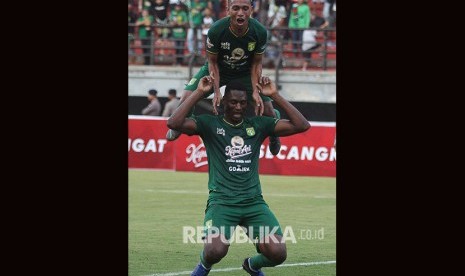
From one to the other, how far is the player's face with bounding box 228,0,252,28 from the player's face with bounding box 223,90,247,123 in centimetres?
115

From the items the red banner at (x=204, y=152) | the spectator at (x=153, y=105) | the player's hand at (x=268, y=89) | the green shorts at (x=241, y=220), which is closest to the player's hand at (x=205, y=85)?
the player's hand at (x=268, y=89)

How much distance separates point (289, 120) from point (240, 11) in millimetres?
1382

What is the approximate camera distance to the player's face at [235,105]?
1092cm

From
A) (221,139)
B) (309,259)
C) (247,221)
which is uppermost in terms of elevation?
(221,139)

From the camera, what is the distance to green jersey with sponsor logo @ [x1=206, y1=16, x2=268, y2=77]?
1210 centimetres

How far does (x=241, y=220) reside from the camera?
11164 mm

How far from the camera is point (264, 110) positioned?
1317 centimetres

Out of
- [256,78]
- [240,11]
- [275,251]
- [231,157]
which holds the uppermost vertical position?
[240,11]

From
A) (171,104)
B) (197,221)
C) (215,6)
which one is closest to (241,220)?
(197,221)

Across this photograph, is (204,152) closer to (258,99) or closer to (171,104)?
(171,104)

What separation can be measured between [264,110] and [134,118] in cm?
1490

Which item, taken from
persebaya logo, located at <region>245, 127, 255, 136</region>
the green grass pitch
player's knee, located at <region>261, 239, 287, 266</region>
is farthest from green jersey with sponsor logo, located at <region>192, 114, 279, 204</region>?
the green grass pitch
